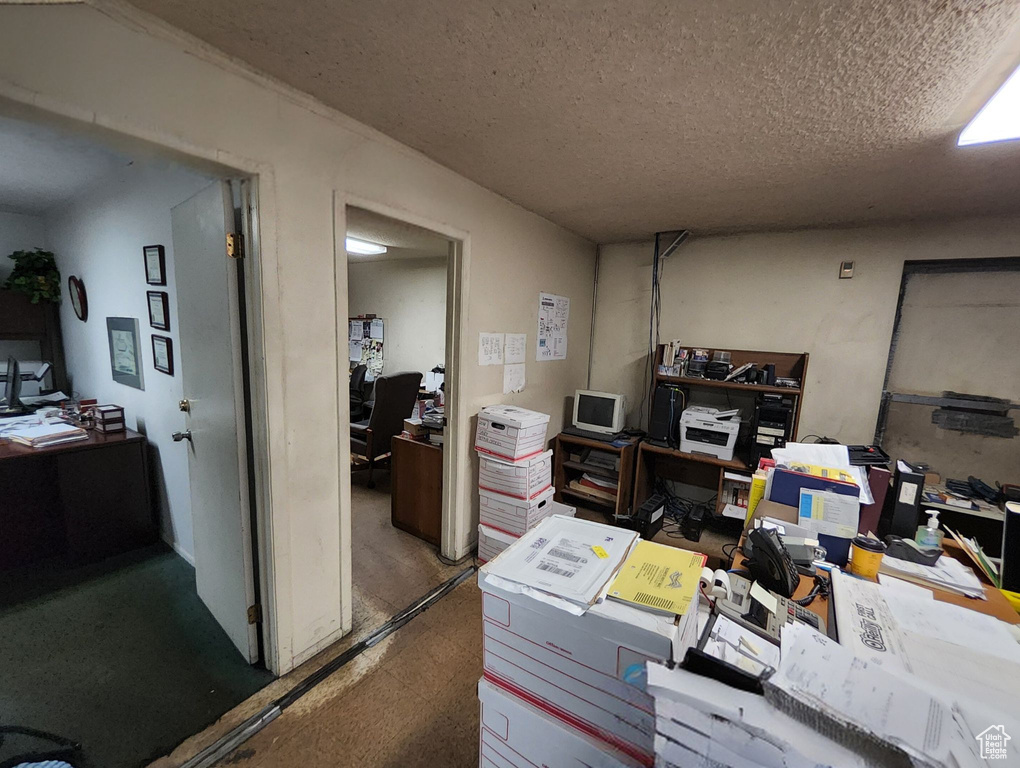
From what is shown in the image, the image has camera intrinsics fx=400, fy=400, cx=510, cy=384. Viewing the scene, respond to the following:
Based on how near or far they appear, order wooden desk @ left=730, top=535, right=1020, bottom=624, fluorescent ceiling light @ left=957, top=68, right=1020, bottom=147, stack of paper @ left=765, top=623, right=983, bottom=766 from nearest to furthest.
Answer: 1. stack of paper @ left=765, top=623, right=983, bottom=766
2. wooden desk @ left=730, top=535, right=1020, bottom=624
3. fluorescent ceiling light @ left=957, top=68, right=1020, bottom=147

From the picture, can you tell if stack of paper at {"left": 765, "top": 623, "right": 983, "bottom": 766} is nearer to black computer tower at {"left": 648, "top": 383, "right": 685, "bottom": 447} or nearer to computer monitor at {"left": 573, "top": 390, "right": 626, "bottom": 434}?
black computer tower at {"left": 648, "top": 383, "right": 685, "bottom": 447}

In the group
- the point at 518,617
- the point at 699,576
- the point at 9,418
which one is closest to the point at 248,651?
the point at 518,617

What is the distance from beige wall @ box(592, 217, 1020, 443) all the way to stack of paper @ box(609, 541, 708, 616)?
2.53 meters

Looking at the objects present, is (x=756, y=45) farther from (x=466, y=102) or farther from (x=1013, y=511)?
(x=1013, y=511)

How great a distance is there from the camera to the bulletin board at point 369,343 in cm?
511

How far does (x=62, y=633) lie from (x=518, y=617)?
7.81ft

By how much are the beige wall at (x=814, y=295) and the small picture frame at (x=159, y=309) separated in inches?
124

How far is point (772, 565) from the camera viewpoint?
122cm

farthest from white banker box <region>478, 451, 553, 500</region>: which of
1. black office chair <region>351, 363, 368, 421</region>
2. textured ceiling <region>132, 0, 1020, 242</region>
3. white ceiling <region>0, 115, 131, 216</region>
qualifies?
black office chair <region>351, 363, 368, 421</region>

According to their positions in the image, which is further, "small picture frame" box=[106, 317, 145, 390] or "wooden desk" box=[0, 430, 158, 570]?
"small picture frame" box=[106, 317, 145, 390]

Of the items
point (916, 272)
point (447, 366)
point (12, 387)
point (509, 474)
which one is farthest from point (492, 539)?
point (12, 387)

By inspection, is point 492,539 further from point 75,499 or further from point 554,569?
point 75,499

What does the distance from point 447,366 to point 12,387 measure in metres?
2.98

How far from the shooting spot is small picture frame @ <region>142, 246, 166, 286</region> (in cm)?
210
